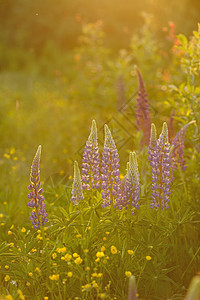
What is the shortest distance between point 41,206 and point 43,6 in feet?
47.6

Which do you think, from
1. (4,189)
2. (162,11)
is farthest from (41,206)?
(162,11)

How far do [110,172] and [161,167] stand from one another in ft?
1.22

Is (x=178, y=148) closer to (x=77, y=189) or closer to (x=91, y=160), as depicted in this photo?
(x=91, y=160)

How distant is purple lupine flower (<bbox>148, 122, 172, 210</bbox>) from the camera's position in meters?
2.95

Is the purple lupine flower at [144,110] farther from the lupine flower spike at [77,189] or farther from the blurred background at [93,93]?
the lupine flower spike at [77,189]

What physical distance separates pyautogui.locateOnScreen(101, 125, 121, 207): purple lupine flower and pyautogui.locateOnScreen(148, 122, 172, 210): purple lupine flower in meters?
0.26

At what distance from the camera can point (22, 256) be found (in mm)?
2986

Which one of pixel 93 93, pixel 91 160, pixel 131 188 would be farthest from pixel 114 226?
pixel 93 93

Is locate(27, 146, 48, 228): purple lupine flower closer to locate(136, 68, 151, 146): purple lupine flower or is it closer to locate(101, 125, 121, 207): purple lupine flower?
locate(101, 125, 121, 207): purple lupine flower

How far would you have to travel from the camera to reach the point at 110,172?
2961mm

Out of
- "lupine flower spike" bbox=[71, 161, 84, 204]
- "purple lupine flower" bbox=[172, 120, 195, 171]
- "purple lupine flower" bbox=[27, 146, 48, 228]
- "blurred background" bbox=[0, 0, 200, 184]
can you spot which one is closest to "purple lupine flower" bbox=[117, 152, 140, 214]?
"lupine flower spike" bbox=[71, 161, 84, 204]

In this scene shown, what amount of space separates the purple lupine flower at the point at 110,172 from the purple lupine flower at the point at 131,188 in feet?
0.21

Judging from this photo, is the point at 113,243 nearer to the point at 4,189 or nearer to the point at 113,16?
the point at 4,189

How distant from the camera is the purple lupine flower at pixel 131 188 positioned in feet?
9.08
